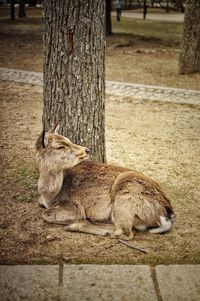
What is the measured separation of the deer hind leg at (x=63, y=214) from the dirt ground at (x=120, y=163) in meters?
0.09

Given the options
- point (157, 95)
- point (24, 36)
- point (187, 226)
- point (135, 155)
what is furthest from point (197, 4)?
point (24, 36)

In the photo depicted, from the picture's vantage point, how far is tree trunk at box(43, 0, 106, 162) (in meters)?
5.08

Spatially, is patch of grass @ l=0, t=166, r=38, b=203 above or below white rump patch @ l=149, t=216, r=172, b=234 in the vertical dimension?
below

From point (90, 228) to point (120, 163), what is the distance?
2.10 metres

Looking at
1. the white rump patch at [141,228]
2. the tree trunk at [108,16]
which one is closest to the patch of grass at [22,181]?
the white rump patch at [141,228]

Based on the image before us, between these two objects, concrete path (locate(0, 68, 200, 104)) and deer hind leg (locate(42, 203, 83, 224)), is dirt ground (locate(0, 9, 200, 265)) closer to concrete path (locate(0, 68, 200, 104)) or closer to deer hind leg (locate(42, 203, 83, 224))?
deer hind leg (locate(42, 203, 83, 224))

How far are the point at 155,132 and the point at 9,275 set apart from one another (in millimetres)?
4975

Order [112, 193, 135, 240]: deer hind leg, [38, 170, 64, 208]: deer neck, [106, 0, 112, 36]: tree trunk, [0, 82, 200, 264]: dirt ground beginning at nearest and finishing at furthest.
→ 1. [0, 82, 200, 264]: dirt ground
2. [112, 193, 135, 240]: deer hind leg
3. [38, 170, 64, 208]: deer neck
4. [106, 0, 112, 36]: tree trunk

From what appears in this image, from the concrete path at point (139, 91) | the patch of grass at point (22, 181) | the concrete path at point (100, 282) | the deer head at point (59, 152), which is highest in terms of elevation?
the deer head at point (59, 152)

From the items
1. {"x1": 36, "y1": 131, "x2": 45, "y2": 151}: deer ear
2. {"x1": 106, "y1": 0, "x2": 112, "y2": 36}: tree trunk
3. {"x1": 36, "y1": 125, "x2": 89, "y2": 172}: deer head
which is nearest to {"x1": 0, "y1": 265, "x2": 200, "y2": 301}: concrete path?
{"x1": 36, "y1": 125, "x2": 89, "y2": 172}: deer head

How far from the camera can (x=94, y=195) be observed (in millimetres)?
4793

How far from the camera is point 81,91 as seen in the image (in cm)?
537

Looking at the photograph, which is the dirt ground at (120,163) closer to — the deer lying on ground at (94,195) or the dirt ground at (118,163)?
the dirt ground at (118,163)

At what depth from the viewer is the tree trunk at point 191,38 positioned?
486 inches
